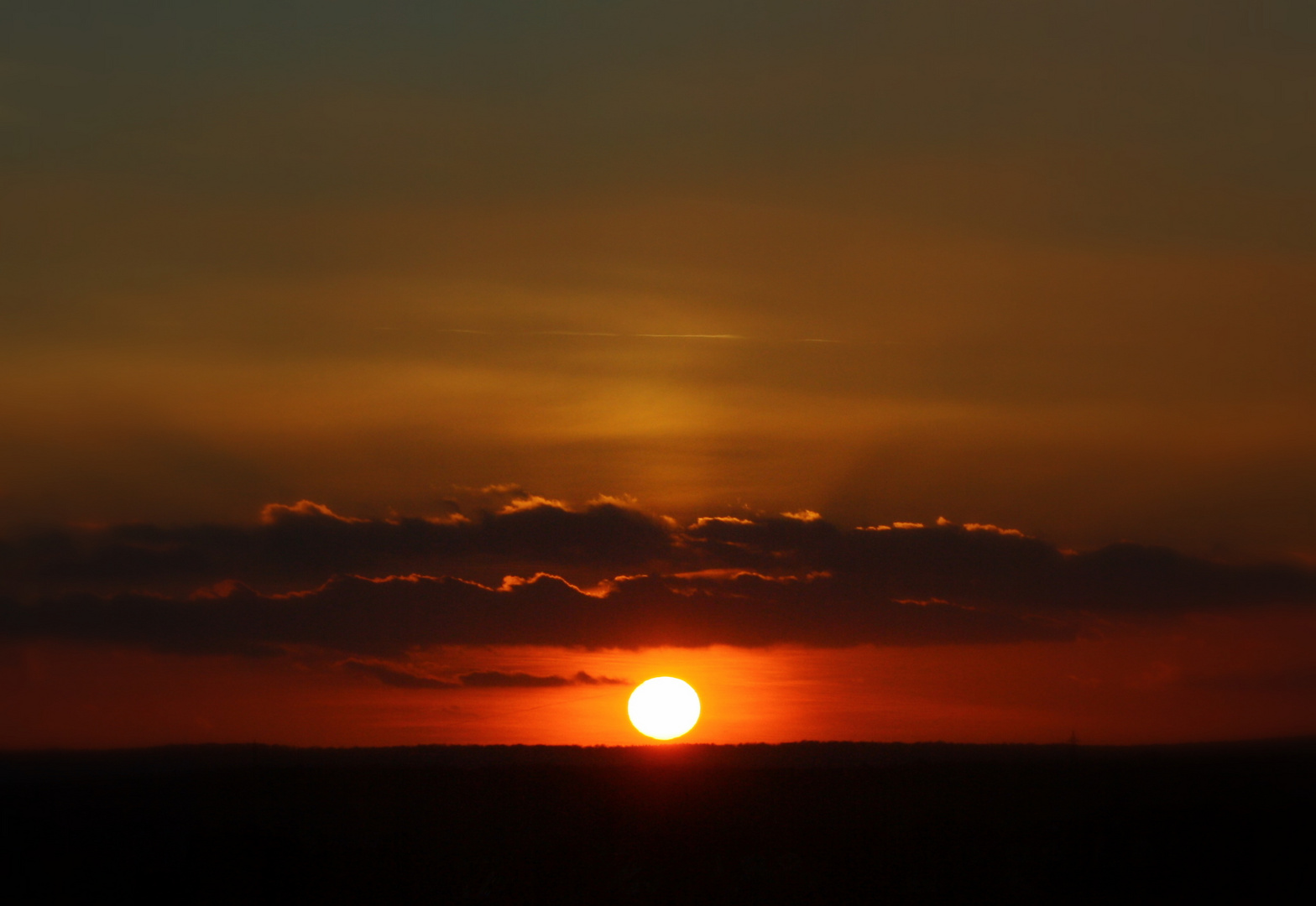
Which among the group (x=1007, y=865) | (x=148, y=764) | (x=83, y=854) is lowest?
(x=1007, y=865)

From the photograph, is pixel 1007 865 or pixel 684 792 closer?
pixel 1007 865

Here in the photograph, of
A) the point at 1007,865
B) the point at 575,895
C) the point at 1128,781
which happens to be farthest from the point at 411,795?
the point at 1128,781

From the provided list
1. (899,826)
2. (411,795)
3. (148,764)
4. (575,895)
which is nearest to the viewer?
(575,895)

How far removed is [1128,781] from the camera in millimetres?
62500

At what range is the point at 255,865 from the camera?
53969 mm

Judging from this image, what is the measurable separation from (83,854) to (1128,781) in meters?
42.2

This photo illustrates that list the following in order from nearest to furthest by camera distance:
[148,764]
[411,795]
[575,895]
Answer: [575,895], [411,795], [148,764]

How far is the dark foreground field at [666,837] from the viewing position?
53031 mm

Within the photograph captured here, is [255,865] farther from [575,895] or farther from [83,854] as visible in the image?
[575,895]

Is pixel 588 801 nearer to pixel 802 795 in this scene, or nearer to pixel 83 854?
pixel 802 795

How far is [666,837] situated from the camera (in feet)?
182

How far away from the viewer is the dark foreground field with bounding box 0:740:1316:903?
53.0 m

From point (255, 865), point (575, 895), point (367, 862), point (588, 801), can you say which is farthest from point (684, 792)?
point (255, 865)

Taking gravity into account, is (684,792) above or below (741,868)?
above
